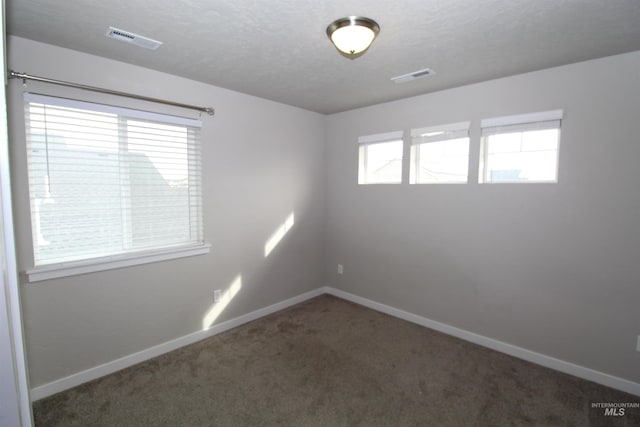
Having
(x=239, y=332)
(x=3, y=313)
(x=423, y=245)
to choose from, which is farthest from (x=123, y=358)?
(x=423, y=245)

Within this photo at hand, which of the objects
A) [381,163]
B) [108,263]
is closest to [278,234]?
[381,163]

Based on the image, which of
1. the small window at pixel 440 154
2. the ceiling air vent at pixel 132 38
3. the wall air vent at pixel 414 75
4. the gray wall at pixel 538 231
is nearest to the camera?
the ceiling air vent at pixel 132 38

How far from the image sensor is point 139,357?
8.48 ft

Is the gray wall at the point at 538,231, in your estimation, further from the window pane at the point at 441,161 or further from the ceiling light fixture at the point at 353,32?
the ceiling light fixture at the point at 353,32

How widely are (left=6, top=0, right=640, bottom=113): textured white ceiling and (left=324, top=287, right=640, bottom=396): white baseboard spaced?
92.3 inches

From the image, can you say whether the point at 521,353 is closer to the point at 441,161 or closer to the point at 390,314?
the point at 390,314

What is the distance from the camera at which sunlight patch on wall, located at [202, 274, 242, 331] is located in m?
3.02

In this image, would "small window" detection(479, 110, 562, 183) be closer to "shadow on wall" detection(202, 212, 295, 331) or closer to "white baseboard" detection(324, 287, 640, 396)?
"white baseboard" detection(324, 287, 640, 396)

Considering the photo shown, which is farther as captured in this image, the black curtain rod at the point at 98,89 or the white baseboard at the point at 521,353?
the white baseboard at the point at 521,353

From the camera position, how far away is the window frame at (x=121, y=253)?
2.08 metres

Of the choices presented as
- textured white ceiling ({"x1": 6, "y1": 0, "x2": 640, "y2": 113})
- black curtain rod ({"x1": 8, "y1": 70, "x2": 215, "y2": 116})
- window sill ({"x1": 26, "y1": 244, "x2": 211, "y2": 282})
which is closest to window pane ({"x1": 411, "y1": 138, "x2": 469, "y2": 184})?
textured white ceiling ({"x1": 6, "y1": 0, "x2": 640, "y2": 113})

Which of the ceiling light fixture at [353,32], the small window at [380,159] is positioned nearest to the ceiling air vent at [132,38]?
the ceiling light fixture at [353,32]

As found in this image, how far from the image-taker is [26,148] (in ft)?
6.65

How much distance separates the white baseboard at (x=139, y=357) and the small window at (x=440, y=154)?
87.4 inches
